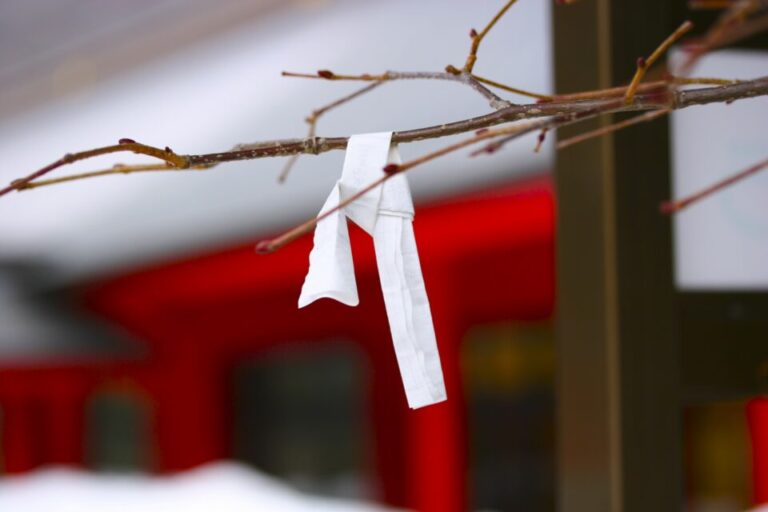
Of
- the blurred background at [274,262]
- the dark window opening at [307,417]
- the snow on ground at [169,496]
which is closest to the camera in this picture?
the snow on ground at [169,496]

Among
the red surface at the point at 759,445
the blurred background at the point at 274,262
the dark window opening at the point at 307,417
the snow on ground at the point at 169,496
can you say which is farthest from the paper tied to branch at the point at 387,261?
the dark window opening at the point at 307,417

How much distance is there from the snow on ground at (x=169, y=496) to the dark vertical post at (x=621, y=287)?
52cm

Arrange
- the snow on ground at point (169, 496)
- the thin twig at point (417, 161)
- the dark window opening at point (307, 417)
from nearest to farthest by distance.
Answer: the thin twig at point (417, 161) < the snow on ground at point (169, 496) < the dark window opening at point (307, 417)

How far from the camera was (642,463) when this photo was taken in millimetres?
946

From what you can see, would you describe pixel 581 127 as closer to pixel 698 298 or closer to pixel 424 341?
pixel 698 298

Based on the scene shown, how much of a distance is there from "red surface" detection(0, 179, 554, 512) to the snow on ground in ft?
3.92

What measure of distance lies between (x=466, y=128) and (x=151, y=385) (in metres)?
4.72

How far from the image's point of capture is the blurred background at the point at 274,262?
2887 mm

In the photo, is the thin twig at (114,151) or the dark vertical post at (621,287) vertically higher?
the thin twig at (114,151)

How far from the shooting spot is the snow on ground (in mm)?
1392

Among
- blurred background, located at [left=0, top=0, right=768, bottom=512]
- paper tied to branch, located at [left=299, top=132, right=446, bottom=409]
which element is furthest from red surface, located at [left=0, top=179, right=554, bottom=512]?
paper tied to branch, located at [left=299, top=132, right=446, bottom=409]

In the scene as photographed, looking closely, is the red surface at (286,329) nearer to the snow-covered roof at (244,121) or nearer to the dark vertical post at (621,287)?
the snow-covered roof at (244,121)

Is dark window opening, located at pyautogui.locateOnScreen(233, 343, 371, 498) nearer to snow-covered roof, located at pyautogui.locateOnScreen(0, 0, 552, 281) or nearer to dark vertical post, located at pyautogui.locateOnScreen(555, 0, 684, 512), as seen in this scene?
snow-covered roof, located at pyautogui.locateOnScreen(0, 0, 552, 281)

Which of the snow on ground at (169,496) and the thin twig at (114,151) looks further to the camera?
the snow on ground at (169,496)
